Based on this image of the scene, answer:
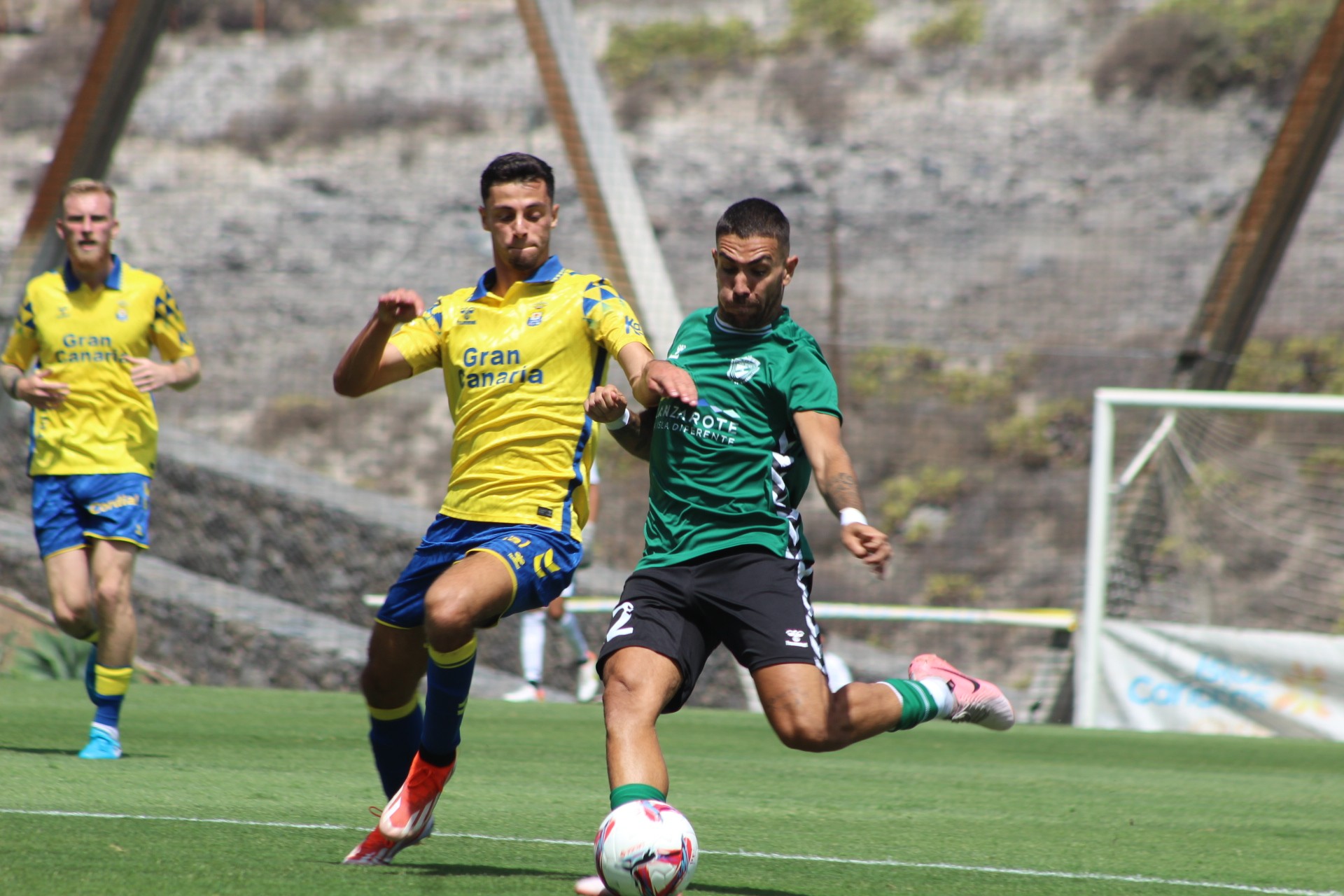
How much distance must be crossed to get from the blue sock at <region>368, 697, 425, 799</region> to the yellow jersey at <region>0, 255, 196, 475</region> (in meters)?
2.56

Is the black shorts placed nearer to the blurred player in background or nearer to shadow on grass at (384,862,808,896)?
shadow on grass at (384,862,808,896)

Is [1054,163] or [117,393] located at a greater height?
[1054,163]

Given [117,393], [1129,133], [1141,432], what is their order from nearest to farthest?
[117,393] < [1141,432] < [1129,133]

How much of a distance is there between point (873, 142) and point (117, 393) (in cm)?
2891

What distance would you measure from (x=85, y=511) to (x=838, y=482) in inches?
151

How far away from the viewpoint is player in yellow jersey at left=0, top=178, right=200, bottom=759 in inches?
252

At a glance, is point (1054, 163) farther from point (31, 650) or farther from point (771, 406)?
point (771, 406)

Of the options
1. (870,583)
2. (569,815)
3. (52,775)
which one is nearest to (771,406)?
(569,815)

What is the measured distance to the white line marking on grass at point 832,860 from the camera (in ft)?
14.0

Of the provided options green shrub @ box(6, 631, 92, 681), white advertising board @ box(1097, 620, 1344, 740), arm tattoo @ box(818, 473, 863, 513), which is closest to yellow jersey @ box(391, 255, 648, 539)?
arm tattoo @ box(818, 473, 863, 513)

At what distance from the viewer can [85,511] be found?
21.3 feet

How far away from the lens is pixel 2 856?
3.82m

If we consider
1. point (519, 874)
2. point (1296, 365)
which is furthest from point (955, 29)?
point (519, 874)


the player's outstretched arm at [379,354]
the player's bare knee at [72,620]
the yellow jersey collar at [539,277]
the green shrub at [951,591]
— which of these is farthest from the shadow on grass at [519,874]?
the green shrub at [951,591]
